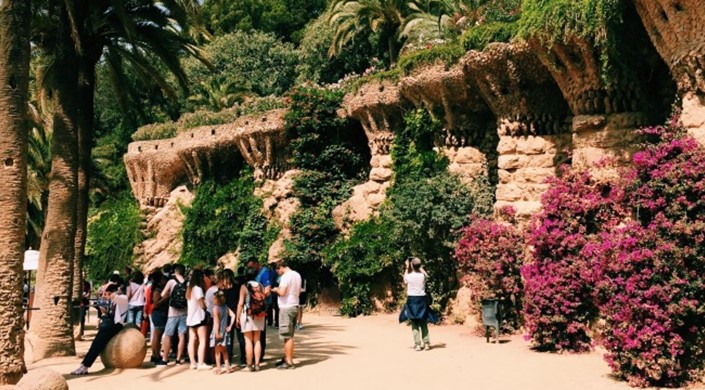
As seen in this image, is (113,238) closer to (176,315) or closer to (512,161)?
(176,315)

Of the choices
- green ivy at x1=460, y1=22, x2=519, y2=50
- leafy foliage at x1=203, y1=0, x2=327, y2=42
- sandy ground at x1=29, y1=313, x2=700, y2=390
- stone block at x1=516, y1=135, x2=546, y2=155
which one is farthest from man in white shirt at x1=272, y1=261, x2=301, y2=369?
leafy foliage at x1=203, y1=0, x2=327, y2=42

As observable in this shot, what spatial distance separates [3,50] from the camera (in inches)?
416

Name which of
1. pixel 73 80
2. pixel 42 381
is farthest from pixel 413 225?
pixel 42 381

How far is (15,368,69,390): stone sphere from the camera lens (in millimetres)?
7812

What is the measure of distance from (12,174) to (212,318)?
3850 millimetres

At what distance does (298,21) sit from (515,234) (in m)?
33.0

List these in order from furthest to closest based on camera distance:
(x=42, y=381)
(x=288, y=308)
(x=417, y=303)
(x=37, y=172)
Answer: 1. (x=37, y=172)
2. (x=417, y=303)
3. (x=288, y=308)
4. (x=42, y=381)

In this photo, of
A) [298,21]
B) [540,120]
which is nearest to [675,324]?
[540,120]

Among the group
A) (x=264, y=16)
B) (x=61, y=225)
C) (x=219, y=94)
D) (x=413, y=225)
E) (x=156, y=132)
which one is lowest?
(x=61, y=225)

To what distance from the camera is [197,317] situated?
1080cm

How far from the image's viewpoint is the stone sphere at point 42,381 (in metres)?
7.81

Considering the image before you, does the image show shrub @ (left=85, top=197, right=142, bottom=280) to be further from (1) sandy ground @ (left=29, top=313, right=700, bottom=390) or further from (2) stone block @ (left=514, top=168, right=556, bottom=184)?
(2) stone block @ (left=514, top=168, right=556, bottom=184)

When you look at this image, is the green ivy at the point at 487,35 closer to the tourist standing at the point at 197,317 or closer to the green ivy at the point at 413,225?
the green ivy at the point at 413,225

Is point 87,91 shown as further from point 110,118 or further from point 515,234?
point 110,118
